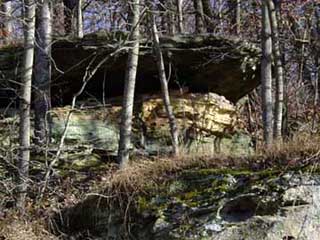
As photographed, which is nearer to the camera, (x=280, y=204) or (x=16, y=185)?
(x=280, y=204)

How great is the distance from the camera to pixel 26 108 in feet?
25.0

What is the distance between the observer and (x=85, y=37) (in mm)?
8734

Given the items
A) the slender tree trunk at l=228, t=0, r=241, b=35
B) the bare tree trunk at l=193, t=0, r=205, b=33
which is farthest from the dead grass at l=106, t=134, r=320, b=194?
the slender tree trunk at l=228, t=0, r=241, b=35

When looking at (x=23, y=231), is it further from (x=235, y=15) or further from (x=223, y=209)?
(x=235, y=15)

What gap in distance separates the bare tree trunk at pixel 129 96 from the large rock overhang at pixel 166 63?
0.27 meters

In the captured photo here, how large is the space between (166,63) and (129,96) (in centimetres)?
135

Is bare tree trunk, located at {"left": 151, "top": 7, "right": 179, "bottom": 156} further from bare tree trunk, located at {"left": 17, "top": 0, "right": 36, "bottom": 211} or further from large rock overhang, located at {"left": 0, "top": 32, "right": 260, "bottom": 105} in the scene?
bare tree trunk, located at {"left": 17, "top": 0, "right": 36, "bottom": 211}

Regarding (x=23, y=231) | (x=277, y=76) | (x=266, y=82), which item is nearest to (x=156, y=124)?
(x=266, y=82)

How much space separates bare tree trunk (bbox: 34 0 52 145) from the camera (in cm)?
816

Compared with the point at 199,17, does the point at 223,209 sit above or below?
below

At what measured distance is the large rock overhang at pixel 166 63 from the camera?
879 cm

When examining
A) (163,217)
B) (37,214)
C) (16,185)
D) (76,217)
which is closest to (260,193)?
(163,217)

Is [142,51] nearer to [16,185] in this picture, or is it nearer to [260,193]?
[16,185]

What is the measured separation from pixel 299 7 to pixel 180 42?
13.1ft
